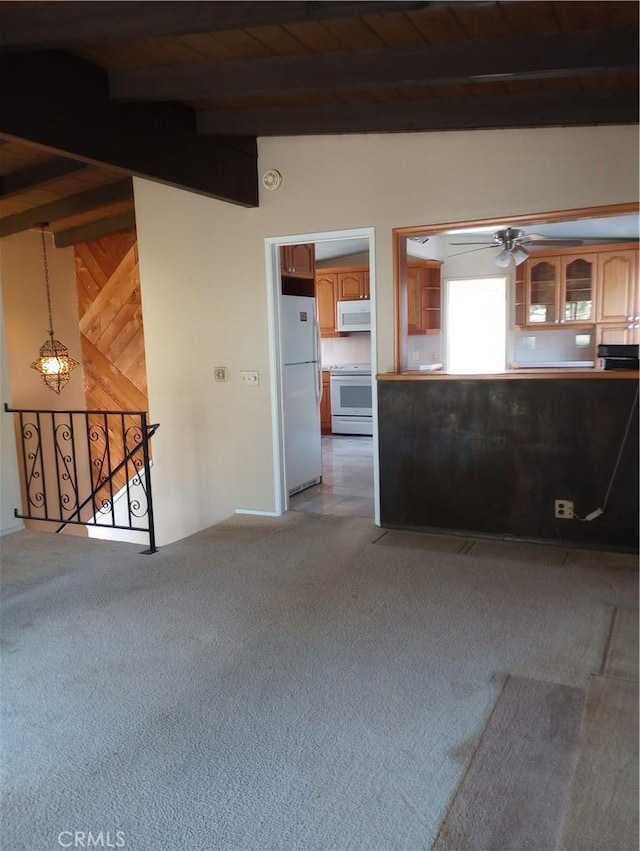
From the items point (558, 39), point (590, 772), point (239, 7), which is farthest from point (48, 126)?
point (590, 772)

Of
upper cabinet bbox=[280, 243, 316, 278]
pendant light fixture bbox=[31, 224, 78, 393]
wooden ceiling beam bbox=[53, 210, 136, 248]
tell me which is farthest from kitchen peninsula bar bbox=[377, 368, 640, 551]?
pendant light fixture bbox=[31, 224, 78, 393]

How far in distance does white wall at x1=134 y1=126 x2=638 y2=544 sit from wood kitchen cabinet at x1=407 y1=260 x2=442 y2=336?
3.82m

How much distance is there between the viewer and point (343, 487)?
5734mm

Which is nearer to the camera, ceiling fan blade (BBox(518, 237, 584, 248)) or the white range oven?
ceiling fan blade (BBox(518, 237, 584, 248))

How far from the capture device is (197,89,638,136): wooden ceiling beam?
3426 millimetres

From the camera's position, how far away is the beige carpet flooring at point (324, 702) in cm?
185

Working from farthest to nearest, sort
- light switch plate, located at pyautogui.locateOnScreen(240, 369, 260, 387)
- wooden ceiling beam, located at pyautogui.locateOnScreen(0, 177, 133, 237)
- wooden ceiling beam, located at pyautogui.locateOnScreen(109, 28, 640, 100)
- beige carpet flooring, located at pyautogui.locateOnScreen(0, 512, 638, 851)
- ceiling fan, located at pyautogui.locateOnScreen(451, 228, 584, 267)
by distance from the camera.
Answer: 1. ceiling fan, located at pyautogui.locateOnScreen(451, 228, 584, 267)
2. wooden ceiling beam, located at pyautogui.locateOnScreen(0, 177, 133, 237)
3. light switch plate, located at pyautogui.locateOnScreen(240, 369, 260, 387)
4. wooden ceiling beam, located at pyautogui.locateOnScreen(109, 28, 640, 100)
5. beige carpet flooring, located at pyautogui.locateOnScreen(0, 512, 638, 851)

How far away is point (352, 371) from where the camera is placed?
28.1 ft

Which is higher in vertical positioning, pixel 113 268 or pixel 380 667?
pixel 113 268

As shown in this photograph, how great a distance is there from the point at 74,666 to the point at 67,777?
2.42 ft

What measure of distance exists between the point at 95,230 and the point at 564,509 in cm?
→ 496

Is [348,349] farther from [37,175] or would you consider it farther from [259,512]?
[37,175]

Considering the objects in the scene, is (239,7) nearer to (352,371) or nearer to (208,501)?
(208,501)

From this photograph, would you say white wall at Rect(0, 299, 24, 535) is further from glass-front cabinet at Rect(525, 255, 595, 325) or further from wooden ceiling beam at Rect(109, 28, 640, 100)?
glass-front cabinet at Rect(525, 255, 595, 325)
